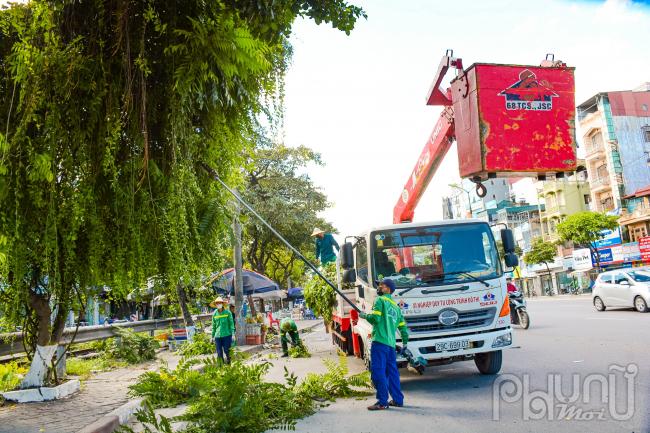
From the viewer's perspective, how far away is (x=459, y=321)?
8234 millimetres

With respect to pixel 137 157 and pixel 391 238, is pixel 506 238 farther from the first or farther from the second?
pixel 137 157

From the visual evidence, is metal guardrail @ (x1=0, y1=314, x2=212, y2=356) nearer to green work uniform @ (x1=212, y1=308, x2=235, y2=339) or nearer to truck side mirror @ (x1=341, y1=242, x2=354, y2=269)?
green work uniform @ (x1=212, y1=308, x2=235, y2=339)

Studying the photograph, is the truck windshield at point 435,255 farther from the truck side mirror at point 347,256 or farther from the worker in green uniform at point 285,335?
the worker in green uniform at point 285,335

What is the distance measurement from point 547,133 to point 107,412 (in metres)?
6.66

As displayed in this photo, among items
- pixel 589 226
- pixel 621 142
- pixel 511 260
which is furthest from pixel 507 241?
pixel 621 142

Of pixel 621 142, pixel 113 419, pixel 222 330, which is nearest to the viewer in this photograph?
pixel 113 419

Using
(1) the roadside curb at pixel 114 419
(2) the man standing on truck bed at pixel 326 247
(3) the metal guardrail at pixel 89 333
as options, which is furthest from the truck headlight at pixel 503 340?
(3) the metal guardrail at pixel 89 333

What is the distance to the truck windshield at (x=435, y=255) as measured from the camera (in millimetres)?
8484

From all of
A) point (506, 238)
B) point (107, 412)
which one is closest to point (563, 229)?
point (506, 238)

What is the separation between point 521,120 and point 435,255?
2.54m

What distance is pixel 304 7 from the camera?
4164mm

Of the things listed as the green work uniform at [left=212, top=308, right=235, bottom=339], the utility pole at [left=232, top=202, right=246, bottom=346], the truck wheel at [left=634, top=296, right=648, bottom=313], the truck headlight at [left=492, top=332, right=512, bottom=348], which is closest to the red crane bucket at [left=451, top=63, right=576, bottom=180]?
the truck headlight at [left=492, top=332, right=512, bottom=348]

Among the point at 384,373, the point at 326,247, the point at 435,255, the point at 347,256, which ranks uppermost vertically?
the point at 326,247

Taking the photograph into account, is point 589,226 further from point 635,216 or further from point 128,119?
point 128,119
